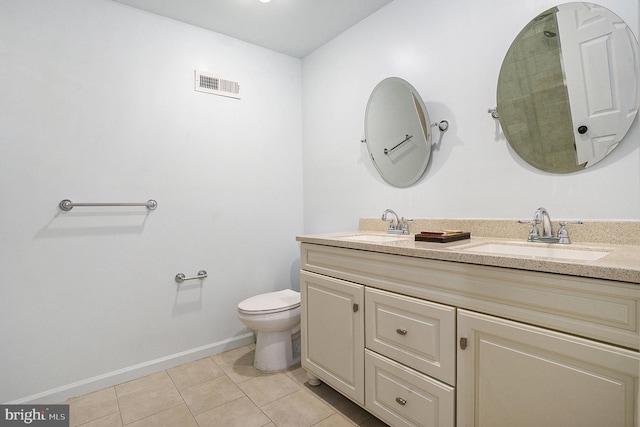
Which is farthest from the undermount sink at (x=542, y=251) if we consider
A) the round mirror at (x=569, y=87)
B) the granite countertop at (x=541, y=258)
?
the round mirror at (x=569, y=87)

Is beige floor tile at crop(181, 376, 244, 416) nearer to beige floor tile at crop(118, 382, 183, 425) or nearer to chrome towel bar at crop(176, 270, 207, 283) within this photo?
beige floor tile at crop(118, 382, 183, 425)

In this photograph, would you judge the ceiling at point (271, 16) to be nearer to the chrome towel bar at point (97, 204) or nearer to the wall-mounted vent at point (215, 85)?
the wall-mounted vent at point (215, 85)

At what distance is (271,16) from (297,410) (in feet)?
7.58

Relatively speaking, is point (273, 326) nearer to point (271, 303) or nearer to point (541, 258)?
point (271, 303)

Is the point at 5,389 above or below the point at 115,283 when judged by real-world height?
below

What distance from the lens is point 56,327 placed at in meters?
1.74

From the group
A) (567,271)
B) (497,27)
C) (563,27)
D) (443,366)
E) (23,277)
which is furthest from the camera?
(23,277)

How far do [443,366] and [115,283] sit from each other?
1825 mm

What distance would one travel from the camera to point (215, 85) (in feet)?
7.43

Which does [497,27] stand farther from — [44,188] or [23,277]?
[23,277]

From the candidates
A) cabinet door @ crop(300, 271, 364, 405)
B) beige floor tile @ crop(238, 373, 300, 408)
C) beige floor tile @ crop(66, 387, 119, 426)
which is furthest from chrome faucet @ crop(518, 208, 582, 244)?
beige floor tile @ crop(66, 387, 119, 426)

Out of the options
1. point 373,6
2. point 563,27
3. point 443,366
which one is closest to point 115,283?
point 443,366

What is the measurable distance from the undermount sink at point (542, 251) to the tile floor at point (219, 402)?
0.94 meters

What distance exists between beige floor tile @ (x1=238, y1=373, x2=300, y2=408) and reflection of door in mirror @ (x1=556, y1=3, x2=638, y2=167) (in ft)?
5.86
